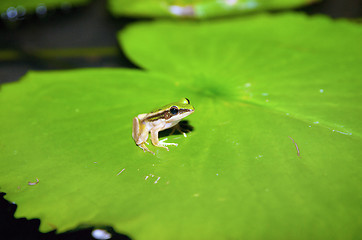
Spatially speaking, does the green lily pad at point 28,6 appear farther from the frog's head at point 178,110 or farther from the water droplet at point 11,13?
the frog's head at point 178,110

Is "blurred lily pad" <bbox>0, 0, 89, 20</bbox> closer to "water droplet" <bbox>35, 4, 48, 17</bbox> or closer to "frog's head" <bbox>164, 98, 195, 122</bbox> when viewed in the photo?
"water droplet" <bbox>35, 4, 48, 17</bbox>

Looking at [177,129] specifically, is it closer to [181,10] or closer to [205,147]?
[205,147]

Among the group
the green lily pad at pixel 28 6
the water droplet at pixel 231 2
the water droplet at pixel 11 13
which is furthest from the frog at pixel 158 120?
the water droplet at pixel 11 13

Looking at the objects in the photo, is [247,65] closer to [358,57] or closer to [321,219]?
[358,57]

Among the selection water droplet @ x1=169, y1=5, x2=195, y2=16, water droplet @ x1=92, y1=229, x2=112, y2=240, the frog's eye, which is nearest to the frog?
the frog's eye

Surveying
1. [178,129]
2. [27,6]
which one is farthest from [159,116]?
[27,6]
